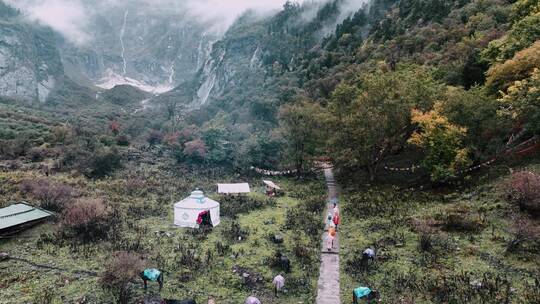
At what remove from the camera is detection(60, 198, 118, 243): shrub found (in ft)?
61.7

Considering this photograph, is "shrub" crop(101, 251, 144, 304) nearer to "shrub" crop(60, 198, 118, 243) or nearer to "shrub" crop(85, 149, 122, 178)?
"shrub" crop(60, 198, 118, 243)

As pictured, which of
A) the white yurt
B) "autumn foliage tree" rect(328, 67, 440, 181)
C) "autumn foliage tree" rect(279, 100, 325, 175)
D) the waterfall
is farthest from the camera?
the waterfall

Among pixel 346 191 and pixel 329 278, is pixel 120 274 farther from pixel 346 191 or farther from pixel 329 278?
pixel 346 191

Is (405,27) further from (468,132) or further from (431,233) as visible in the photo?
(431,233)

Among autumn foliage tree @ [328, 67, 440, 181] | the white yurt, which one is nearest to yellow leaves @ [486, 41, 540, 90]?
autumn foliage tree @ [328, 67, 440, 181]

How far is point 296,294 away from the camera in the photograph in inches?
535

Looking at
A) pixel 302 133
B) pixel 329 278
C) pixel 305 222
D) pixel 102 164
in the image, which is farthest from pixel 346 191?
pixel 102 164

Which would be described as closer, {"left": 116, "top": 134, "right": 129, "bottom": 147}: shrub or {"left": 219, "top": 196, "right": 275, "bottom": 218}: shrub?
{"left": 219, "top": 196, "right": 275, "bottom": 218}: shrub

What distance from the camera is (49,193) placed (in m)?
23.7

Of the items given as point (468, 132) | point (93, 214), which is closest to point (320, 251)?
point (93, 214)

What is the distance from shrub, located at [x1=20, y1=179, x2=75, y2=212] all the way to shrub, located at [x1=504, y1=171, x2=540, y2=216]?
923 inches

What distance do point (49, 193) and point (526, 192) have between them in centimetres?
2534

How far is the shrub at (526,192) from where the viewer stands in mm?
16203

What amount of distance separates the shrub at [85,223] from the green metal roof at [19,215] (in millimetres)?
1402
